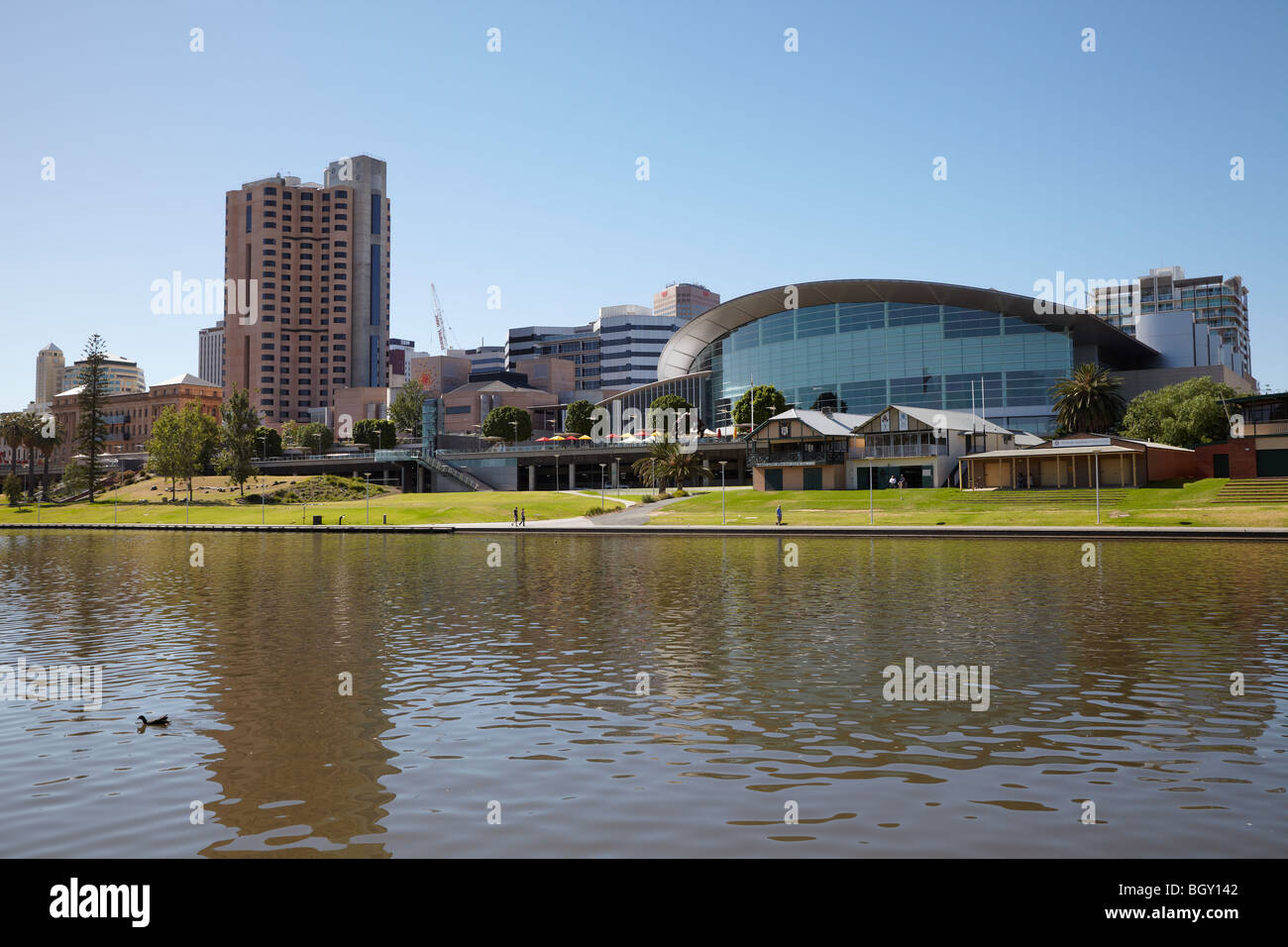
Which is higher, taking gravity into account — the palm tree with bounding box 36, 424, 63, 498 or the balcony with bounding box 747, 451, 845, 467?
the palm tree with bounding box 36, 424, 63, 498

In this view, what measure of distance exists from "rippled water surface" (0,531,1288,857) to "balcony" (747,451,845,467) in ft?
223

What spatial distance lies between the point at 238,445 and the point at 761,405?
260 ft

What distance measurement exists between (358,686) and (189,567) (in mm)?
32696

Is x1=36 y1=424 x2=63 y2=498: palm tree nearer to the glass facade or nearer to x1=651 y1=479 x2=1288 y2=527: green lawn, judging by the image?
x1=651 y1=479 x2=1288 y2=527: green lawn

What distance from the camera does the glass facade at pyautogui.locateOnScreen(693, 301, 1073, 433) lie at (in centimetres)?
12069

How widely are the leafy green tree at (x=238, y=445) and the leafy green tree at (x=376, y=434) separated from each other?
31573mm

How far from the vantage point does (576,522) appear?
259 feet

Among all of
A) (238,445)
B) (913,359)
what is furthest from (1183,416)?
(238,445)

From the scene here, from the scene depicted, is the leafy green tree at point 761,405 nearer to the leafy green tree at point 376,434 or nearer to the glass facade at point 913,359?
the glass facade at point 913,359

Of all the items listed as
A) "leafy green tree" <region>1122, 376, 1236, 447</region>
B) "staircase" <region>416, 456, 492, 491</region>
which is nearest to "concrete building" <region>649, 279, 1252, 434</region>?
"leafy green tree" <region>1122, 376, 1236, 447</region>

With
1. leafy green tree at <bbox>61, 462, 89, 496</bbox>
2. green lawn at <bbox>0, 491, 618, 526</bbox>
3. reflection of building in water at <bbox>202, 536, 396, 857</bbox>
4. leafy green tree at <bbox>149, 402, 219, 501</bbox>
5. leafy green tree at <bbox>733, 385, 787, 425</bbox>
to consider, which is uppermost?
leafy green tree at <bbox>733, 385, 787, 425</bbox>

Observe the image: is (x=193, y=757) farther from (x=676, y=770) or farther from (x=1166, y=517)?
(x=1166, y=517)

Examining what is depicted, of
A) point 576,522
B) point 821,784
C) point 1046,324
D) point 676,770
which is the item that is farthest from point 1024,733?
point 1046,324

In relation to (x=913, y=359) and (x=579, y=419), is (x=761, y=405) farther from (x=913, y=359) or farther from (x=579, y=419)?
(x=579, y=419)
